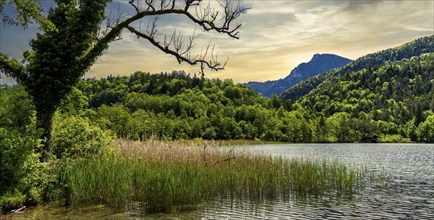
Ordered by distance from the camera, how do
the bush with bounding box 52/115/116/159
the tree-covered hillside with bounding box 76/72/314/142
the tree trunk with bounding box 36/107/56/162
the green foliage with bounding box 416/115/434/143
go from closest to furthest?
the tree trunk with bounding box 36/107/56/162 → the bush with bounding box 52/115/116/159 → the tree-covered hillside with bounding box 76/72/314/142 → the green foliage with bounding box 416/115/434/143

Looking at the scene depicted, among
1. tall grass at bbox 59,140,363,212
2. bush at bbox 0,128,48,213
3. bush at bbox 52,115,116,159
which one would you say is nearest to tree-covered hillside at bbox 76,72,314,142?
bush at bbox 52,115,116,159

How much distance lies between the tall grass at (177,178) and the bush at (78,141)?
2.76 feet

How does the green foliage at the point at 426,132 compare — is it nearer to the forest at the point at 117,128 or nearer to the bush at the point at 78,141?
the forest at the point at 117,128

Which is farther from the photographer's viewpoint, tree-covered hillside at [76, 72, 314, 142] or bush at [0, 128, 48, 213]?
tree-covered hillside at [76, 72, 314, 142]

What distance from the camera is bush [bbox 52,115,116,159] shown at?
18672 millimetres

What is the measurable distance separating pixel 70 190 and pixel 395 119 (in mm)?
208696

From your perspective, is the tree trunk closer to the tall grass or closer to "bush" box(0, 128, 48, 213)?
the tall grass

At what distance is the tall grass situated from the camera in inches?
594

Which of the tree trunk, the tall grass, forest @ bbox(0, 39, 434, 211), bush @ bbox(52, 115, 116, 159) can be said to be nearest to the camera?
forest @ bbox(0, 39, 434, 211)

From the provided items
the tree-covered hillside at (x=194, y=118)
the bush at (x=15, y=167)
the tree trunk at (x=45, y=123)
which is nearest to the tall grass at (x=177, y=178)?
the tree trunk at (x=45, y=123)

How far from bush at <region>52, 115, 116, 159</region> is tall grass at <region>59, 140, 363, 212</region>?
0.84m

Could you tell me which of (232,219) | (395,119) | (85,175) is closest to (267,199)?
(232,219)

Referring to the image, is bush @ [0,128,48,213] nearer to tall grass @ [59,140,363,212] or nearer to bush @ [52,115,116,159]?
tall grass @ [59,140,363,212]

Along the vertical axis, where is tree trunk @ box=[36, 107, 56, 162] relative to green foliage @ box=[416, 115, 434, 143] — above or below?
above
